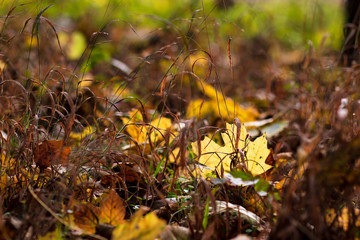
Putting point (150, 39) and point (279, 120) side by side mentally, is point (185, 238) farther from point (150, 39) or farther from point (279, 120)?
point (150, 39)

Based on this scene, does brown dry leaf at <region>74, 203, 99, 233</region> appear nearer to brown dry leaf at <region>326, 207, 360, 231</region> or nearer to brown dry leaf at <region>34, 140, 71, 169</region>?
brown dry leaf at <region>34, 140, 71, 169</region>

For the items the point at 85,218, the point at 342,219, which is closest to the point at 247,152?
the point at 342,219

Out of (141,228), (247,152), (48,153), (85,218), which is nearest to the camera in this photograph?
(141,228)

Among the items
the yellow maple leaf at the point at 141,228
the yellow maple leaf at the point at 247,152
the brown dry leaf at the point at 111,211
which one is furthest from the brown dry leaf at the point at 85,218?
the yellow maple leaf at the point at 247,152

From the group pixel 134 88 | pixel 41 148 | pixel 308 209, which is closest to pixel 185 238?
pixel 308 209

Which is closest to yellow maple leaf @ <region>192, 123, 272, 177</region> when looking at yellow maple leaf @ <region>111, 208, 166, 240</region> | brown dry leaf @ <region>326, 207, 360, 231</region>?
brown dry leaf @ <region>326, 207, 360, 231</region>

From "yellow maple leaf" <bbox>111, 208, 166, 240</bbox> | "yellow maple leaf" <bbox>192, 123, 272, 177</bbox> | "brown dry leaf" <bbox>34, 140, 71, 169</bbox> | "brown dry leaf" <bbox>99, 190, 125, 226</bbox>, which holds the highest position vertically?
"yellow maple leaf" <bbox>111, 208, 166, 240</bbox>

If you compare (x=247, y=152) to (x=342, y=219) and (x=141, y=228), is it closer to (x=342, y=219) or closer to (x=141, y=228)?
(x=342, y=219)
